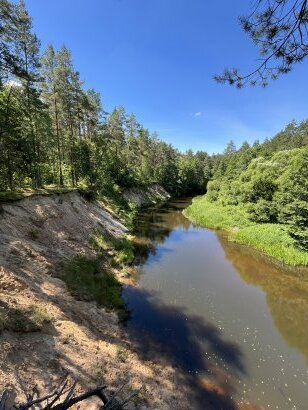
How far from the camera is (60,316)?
11.0m

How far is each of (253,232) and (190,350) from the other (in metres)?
20.5

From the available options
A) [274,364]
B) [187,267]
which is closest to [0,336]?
[274,364]

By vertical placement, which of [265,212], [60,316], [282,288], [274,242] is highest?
[265,212]

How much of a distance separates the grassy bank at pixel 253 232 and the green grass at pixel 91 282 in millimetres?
15792

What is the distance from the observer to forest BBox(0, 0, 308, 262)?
22.2m

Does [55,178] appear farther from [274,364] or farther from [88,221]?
[274,364]

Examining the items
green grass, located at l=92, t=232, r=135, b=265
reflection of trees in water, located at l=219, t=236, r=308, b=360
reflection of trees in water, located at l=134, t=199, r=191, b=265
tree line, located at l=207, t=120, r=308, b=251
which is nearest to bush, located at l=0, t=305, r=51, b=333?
green grass, located at l=92, t=232, r=135, b=265

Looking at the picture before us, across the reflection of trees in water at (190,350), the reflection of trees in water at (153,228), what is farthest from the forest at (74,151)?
the reflection of trees in water at (190,350)

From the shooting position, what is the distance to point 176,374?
407 inches

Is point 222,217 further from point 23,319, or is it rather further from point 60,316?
point 23,319

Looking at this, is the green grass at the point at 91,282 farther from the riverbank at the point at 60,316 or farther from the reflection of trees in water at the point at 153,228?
the reflection of trees in water at the point at 153,228

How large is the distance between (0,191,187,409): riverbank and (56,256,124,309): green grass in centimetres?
6

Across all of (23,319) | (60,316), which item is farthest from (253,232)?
(23,319)

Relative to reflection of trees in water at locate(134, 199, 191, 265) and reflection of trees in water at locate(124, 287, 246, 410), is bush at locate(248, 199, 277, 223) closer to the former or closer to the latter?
reflection of trees in water at locate(134, 199, 191, 265)
